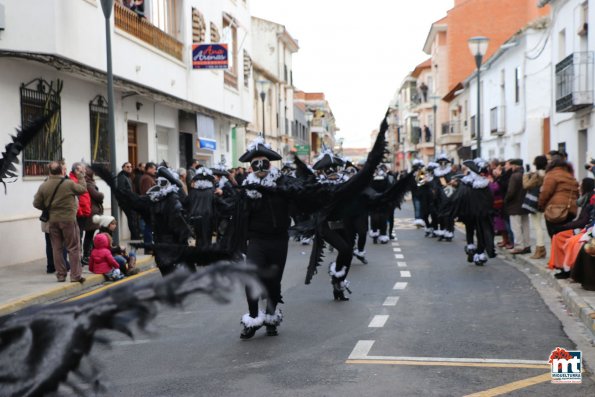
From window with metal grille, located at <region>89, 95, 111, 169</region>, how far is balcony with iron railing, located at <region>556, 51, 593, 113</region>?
12.8 metres

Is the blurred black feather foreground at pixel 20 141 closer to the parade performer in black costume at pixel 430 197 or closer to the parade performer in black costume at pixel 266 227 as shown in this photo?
the parade performer in black costume at pixel 266 227

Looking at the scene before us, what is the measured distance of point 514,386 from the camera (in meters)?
5.43

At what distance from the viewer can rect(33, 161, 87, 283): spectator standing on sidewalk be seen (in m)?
11.0

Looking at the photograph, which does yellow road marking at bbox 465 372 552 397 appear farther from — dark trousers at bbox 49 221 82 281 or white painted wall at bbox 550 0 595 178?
white painted wall at bbox 550 0 595 178

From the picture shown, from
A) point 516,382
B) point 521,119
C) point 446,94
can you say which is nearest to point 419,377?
point 516,382

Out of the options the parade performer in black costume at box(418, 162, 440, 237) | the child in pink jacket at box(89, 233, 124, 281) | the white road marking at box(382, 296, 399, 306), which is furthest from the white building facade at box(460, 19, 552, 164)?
the child in pink jacket at box(89, 233, 124, 281)

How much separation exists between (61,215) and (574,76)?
51.0ft

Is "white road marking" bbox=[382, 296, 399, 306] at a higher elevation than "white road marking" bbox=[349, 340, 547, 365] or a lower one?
lower

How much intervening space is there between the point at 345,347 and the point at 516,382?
67.3 inches

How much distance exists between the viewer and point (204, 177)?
34.4ft
